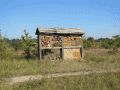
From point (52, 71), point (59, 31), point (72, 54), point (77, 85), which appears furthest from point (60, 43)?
point (77, 85)

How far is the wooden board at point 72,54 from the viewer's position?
2636cm

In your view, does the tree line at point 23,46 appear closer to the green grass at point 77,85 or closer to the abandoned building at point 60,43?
the abandoned building at point 60,43

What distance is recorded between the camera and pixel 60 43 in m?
26.4

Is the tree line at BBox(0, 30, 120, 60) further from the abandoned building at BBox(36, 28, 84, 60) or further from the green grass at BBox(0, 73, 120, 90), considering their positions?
the green grass at BBox(0, 73, 120, 90)

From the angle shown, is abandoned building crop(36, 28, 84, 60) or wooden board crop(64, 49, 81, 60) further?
wooden board crop(64, 49, 81, 60)

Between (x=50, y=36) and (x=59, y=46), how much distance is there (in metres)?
1.15

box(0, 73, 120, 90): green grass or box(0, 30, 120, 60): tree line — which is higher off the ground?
box(0, 30, 120, 60): tree line

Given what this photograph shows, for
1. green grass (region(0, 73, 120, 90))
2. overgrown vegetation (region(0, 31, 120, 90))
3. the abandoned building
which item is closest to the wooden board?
the abandoned building

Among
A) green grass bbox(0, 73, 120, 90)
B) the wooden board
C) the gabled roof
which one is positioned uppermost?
the gabled roof

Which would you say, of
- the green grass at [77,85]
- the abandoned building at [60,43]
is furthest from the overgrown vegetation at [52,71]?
the abandoned building at [60,43]

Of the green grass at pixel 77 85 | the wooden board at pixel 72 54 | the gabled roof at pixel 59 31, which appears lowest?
the green grass at pixel 77 85

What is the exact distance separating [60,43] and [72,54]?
4.68 ft

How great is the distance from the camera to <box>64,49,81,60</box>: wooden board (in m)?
26.4

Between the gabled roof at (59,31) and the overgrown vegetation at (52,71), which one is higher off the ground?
the gabled roof at (59,31)
